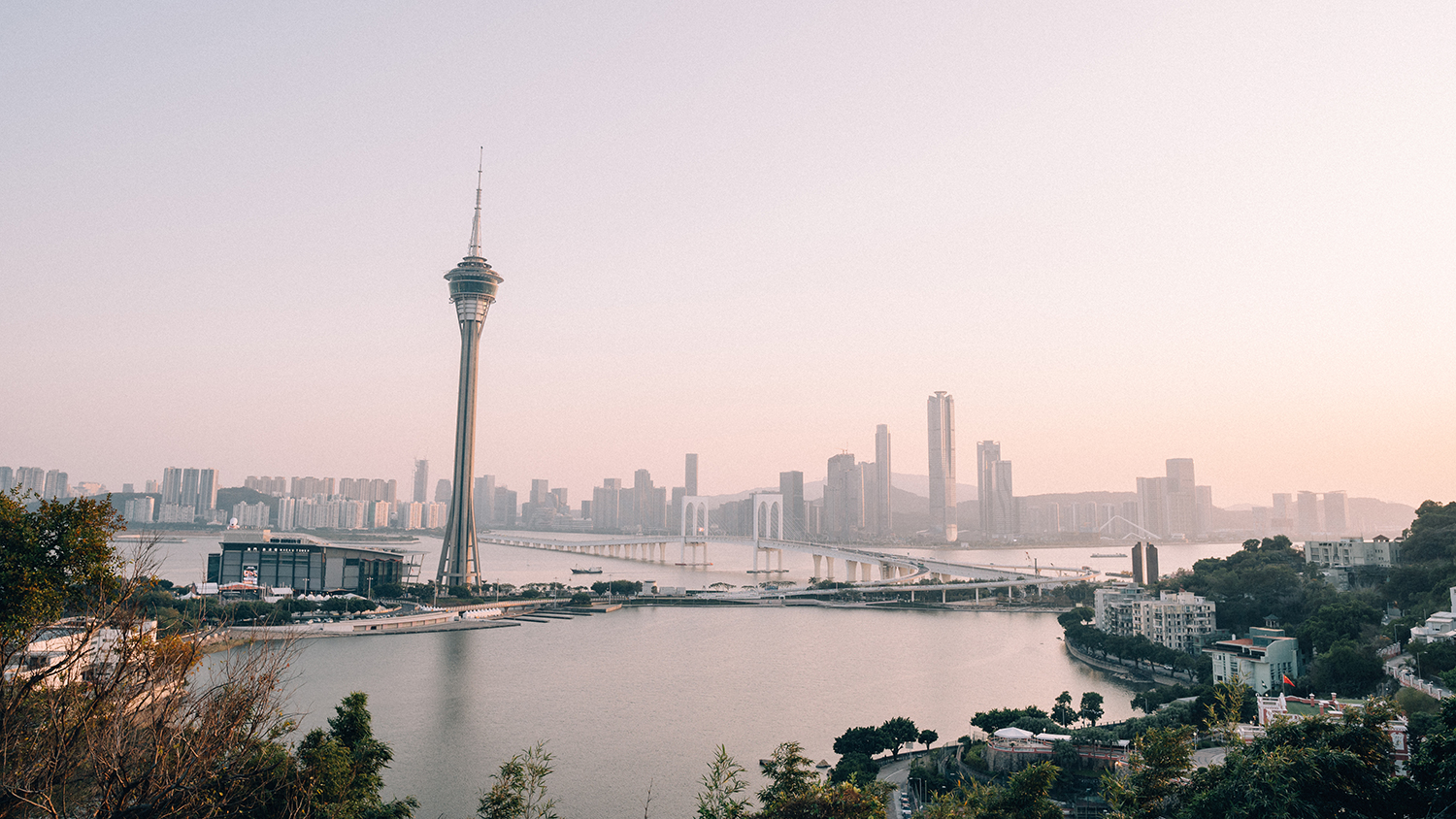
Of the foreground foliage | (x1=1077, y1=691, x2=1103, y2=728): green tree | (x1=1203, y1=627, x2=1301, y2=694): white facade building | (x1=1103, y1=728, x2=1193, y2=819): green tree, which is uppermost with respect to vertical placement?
the foreground foliage

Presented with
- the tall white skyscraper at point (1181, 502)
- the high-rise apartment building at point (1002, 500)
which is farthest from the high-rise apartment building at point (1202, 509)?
the high-rise apartment building at point (1002, 500)

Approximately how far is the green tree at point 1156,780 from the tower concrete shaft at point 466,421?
800 inches

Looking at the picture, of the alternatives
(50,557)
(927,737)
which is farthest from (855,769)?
(50,557)

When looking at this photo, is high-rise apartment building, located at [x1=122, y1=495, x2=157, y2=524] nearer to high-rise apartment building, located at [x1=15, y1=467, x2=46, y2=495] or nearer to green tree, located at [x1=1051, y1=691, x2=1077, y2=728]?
high-rise apartment building, located at [x1=15, y1=467, x2=46, y2=495]

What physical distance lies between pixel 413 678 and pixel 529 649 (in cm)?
311

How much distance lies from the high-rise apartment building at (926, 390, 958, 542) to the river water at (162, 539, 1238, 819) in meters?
45.7

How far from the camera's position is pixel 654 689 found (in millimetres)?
10680

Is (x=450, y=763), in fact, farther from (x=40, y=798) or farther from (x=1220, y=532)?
(x=1220, y=532)

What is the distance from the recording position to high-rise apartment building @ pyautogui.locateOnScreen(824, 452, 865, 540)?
64.4m

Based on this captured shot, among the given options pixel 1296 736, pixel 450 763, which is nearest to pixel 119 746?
pixel 1296 736

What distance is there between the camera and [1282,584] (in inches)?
512

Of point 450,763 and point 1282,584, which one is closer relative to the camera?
point 450,763

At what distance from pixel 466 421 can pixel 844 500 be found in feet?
149

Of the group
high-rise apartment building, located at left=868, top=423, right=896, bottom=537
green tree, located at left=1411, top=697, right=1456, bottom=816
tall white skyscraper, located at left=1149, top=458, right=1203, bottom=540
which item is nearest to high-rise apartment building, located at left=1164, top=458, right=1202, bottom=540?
tall white skyscraper, located at left=1149, top=458, right=1203, bottom=540
